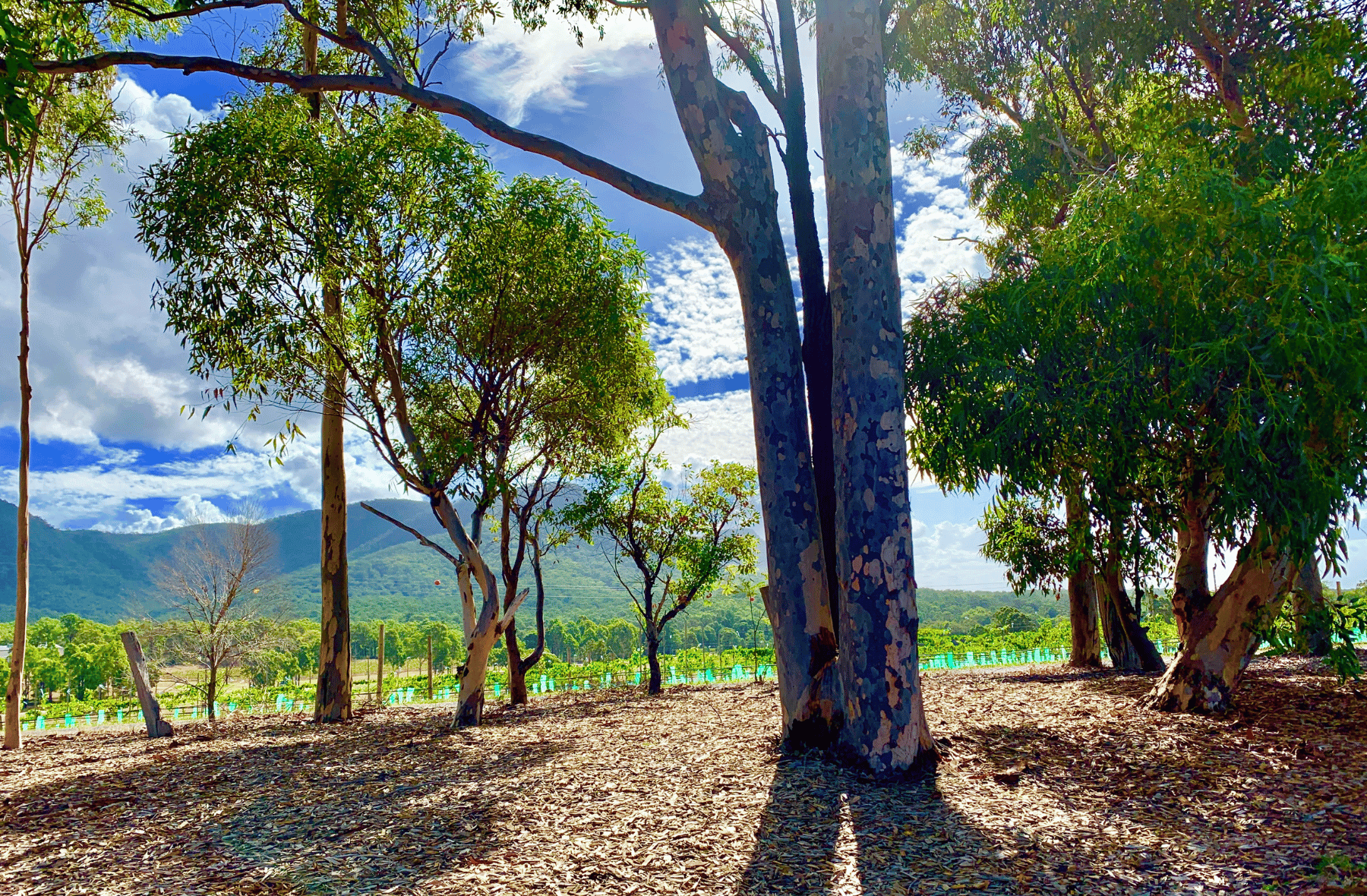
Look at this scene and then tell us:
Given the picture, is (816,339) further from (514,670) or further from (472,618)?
(514,670)

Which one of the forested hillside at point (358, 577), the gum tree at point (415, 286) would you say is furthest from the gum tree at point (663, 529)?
the forested hillside at point (358, 577)

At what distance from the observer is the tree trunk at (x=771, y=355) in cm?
539

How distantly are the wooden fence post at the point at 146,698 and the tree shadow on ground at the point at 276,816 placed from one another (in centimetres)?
212

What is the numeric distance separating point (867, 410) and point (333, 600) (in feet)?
25.4

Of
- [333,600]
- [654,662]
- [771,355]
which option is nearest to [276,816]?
[771,355]

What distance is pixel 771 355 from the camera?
562cm

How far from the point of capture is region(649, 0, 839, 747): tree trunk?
539 cm

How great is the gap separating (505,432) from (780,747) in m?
5.38

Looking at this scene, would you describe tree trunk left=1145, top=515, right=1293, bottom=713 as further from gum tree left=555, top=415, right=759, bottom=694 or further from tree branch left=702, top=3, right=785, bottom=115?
gum tree left=555, top=415, right=759, bottom=694

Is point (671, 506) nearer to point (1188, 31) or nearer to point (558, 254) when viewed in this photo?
point (558, 254)

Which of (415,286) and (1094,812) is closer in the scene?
(1094,812)

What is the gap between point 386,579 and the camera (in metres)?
129

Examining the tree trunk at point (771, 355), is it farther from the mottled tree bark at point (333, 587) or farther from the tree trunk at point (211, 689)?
the tree trunk at point (211, 689)

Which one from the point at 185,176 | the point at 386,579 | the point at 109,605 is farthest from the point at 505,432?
the point at 109,605
